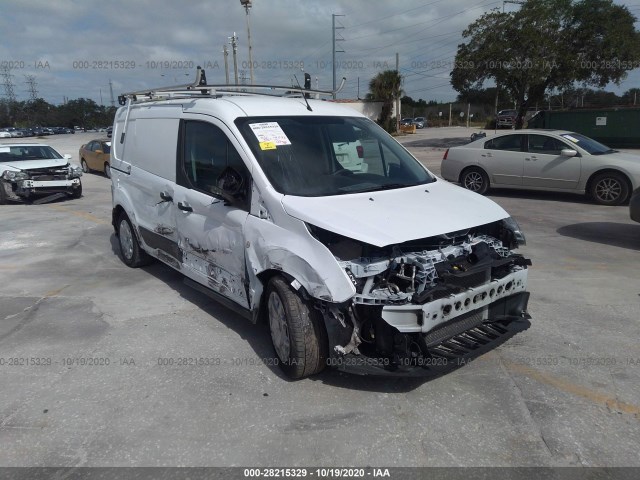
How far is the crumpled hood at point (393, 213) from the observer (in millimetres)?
3496

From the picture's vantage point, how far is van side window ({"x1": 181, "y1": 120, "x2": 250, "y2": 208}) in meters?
4.43

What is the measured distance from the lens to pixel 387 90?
49750 mm

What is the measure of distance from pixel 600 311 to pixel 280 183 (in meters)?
3.50

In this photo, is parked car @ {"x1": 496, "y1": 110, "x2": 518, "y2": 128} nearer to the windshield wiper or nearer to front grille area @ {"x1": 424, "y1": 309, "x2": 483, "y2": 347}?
the windshield wiper

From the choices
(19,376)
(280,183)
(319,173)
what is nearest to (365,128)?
(319,173)

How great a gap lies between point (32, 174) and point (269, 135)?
11.2m

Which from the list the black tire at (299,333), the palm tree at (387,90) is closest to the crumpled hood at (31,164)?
the black tire at (299,333)

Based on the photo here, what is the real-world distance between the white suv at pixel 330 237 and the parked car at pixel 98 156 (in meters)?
15.8

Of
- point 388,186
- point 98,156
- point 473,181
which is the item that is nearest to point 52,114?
point 98,156

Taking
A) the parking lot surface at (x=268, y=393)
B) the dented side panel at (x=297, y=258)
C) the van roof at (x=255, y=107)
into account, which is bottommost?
the parking lot surface at (x=268, y=393)

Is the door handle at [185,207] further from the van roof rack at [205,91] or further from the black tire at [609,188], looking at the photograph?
the black tire at [609,188]

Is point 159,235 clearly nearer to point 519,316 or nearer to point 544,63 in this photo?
point 519,316

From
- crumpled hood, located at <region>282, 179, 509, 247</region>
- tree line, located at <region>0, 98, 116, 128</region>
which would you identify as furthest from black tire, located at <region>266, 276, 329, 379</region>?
tree line, located at <region>0, 98, 116, 128</region>

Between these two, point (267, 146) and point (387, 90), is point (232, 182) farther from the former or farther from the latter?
point (387, 90)
